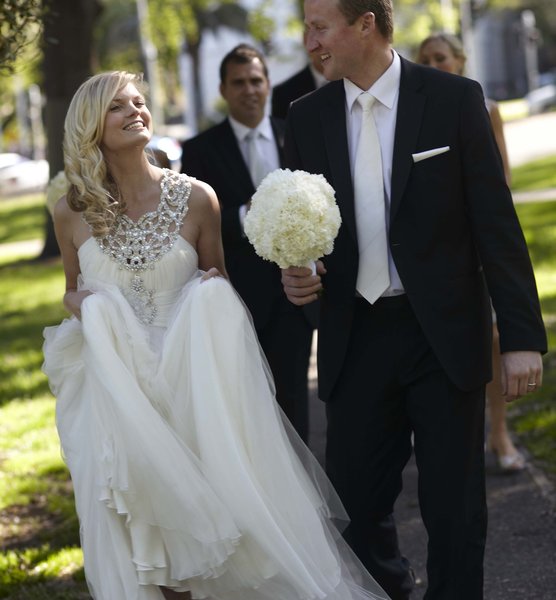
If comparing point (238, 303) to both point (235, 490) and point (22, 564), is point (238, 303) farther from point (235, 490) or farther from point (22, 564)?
point (22, 564)

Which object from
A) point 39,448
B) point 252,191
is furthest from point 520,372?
point 39,448

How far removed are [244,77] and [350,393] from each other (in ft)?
9.70

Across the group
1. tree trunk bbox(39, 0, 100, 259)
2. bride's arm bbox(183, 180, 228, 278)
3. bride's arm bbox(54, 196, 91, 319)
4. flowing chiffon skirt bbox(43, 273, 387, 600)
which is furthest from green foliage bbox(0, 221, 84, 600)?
tree trunk bbox(39, 0, 100, 259)

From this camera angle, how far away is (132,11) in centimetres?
5438

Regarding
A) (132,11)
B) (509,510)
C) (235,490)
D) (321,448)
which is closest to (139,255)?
(235,490)

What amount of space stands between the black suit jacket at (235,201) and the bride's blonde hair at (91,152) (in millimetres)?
1743

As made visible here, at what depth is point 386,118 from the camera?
Result: 4203mm

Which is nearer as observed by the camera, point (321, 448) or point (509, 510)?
point (509, 510)

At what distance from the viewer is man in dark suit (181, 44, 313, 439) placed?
6.35 m

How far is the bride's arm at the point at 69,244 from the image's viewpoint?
4.65 meters

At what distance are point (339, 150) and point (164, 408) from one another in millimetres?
1180

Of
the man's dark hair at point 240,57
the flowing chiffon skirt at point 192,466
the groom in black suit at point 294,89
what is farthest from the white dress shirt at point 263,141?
the flowing chiffon skirt at point 192,466

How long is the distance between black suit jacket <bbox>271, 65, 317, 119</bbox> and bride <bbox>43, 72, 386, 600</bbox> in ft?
9.06

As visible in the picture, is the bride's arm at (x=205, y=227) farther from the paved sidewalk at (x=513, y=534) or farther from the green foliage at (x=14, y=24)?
the green foliage at (x=14, y=24)
